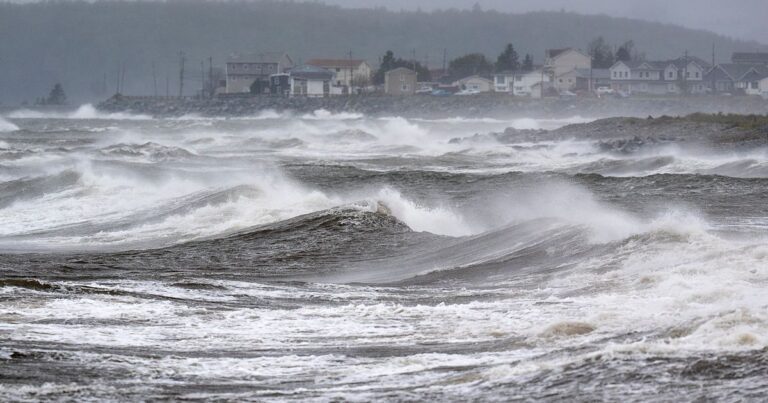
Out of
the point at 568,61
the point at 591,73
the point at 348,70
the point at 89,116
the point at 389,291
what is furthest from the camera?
the point at 348,70

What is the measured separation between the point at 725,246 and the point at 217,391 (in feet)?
25.6

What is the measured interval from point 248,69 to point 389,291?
145479mm

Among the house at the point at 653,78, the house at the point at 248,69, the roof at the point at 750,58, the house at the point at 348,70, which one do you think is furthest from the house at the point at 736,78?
the house at the point at 248,69

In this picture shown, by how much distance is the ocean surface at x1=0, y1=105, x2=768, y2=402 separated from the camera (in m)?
7.98

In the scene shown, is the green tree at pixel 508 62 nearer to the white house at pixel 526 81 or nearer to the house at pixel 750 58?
the white house at pixel 526 81

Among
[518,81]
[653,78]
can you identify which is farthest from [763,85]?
[518,81]

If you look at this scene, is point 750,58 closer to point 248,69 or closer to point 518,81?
point 518,81

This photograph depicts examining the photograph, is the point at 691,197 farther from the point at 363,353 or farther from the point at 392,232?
the point at 363,353

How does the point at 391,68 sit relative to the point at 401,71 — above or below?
above

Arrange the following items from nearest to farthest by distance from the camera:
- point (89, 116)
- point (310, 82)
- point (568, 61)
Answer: point (89, 116) < point (310, 82) < point (568, 61)

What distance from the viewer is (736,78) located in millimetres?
127625

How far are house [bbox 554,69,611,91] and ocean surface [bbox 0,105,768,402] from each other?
351ft

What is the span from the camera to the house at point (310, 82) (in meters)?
139

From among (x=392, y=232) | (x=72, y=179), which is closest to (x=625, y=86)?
(x=72, y=179)
